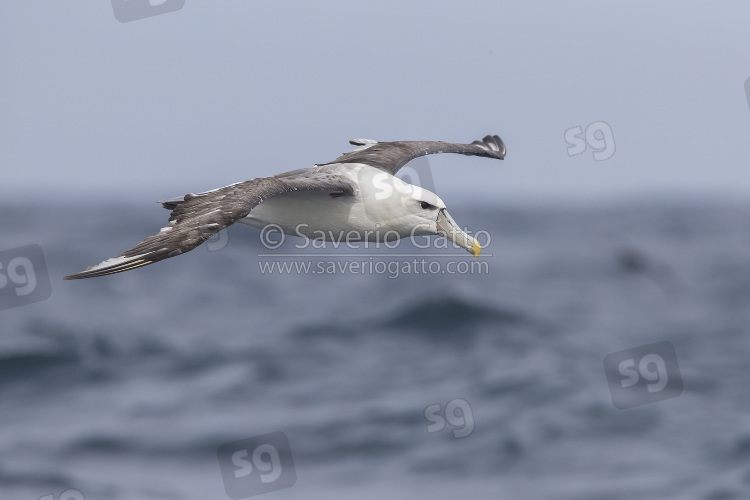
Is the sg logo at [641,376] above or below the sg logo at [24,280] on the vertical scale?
below

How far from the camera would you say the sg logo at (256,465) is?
30250mm

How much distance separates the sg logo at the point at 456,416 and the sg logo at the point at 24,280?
20093mm

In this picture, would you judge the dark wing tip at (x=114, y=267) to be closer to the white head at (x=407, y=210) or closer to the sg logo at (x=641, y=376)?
the white head at (x=407, y=210)

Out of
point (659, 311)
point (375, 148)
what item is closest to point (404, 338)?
point (659, 311)

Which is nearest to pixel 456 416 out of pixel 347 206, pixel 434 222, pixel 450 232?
pixel 450 232

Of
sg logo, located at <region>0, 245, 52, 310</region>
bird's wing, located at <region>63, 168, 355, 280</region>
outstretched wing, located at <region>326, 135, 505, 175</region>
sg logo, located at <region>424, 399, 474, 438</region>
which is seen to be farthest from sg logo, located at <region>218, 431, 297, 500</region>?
bird's wing, located at <region>63, 168, 355, 280</region>

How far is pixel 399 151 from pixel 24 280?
37.3 metres

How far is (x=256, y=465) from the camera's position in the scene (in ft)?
111

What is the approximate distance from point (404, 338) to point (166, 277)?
20.7 m

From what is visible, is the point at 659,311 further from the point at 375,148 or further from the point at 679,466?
the point at 375,148

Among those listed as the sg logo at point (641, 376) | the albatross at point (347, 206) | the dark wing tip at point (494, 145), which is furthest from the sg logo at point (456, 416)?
the albatross at point (347, 206)

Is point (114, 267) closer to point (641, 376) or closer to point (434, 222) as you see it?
point (434, 222)

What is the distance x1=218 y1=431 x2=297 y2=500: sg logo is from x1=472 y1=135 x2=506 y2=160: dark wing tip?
52.6ft

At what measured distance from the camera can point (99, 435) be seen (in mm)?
34406
